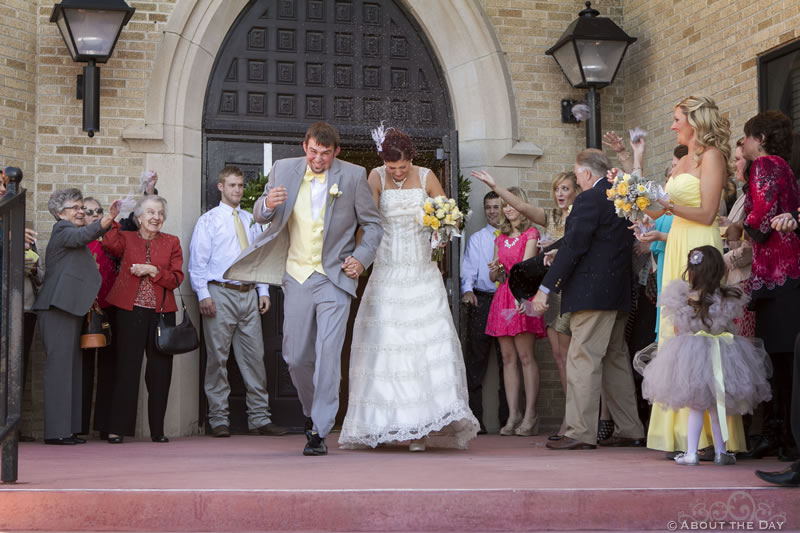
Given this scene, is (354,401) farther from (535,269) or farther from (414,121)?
(414,121)

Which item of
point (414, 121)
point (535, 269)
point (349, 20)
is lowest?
point (535, 269)

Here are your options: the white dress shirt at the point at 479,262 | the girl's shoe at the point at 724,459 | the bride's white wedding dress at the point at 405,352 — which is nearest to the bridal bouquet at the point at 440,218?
the bride's white wedding dress at the point at 405,352

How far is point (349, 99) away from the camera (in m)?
10.2

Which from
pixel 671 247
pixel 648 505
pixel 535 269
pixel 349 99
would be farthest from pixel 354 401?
pixel 349 99

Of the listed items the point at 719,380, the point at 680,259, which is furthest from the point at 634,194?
the point at 719,380

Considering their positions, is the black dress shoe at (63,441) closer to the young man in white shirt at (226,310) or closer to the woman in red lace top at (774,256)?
the young man in white shirt at (226,310)

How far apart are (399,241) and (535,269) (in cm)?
107

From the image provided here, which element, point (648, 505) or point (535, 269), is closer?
point (648, 505)

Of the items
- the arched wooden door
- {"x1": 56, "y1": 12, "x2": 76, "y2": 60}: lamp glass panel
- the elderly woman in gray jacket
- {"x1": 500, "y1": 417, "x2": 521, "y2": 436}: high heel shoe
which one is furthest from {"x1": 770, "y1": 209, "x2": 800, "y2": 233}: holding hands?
{"x1": 56, "y1": 12, "x2": 76, "y2": 60}: lamp glass panel

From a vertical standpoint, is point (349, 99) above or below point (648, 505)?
above

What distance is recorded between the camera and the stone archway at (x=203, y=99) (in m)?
9.42

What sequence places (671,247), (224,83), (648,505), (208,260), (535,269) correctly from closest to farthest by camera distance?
(648,505) < (671,247) < (535,269) < (208,260) < (224,83)

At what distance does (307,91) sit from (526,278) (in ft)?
11.5

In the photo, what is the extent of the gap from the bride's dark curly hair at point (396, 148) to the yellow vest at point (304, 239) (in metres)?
0.57
